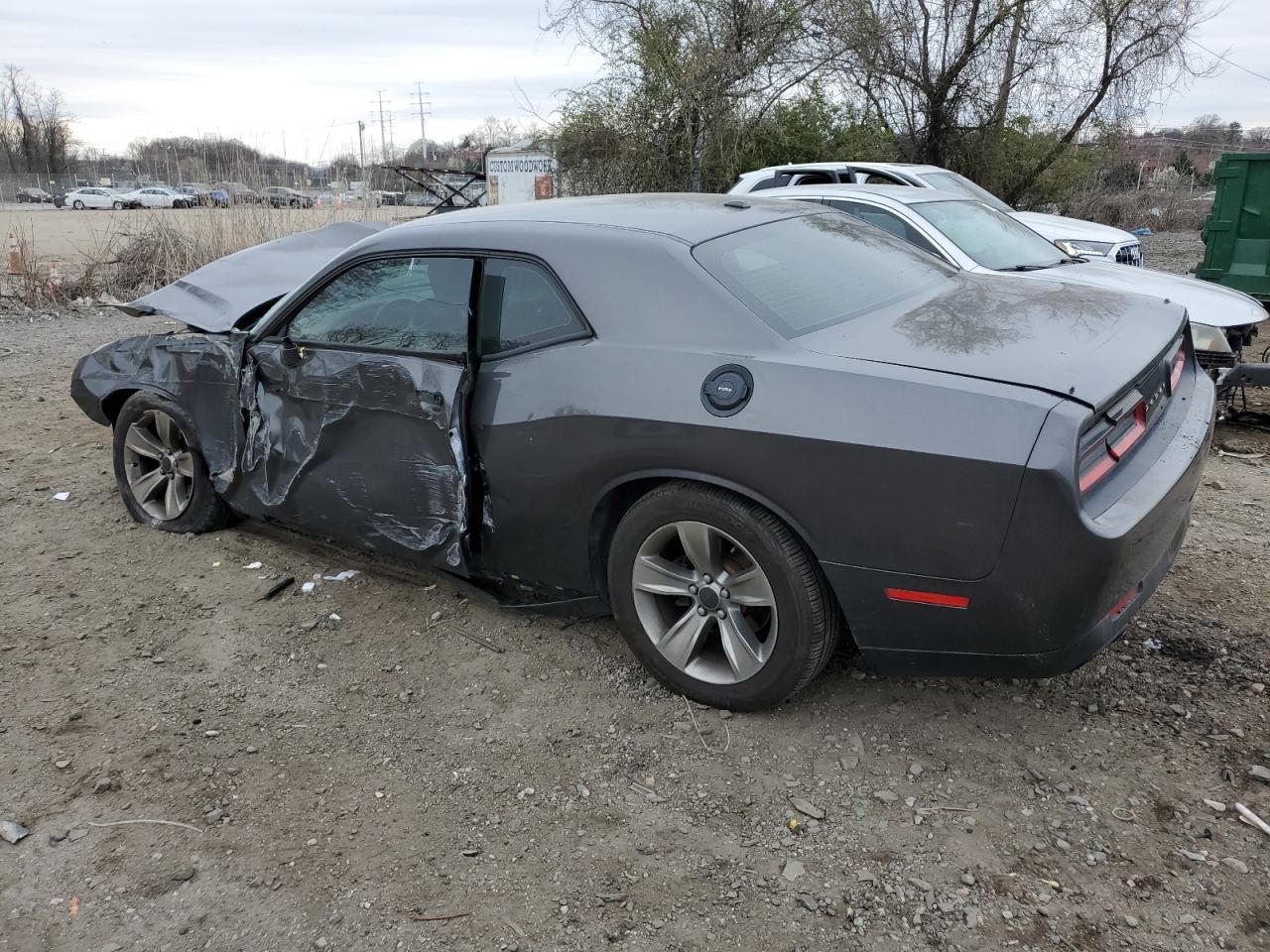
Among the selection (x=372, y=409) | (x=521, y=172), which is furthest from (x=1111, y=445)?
(x=521, y=172)

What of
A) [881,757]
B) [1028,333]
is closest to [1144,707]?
[881,757]

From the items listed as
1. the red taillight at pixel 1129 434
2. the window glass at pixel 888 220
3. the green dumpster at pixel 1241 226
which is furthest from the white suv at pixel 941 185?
the red taillight at pixel 1129 434

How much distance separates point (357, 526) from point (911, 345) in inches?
91.0

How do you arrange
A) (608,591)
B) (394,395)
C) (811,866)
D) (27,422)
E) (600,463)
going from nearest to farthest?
1. (811,866)
2. (600,463)
3. (608,591)
4. (394,395)
5. (27,422)

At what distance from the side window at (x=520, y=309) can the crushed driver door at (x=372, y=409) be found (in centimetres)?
9

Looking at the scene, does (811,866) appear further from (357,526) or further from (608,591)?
(357,526)

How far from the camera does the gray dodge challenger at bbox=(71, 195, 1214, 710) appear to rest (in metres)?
2.51

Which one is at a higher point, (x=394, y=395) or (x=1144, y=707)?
(x=394, y=395)

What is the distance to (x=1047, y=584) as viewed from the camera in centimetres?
246

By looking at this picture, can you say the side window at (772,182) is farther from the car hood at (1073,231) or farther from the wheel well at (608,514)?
the wheel well at (608,514)

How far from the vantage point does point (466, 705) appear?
11.0 feet

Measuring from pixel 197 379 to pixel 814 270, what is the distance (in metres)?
2.82

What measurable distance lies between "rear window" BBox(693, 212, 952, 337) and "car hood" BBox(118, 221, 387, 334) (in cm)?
253

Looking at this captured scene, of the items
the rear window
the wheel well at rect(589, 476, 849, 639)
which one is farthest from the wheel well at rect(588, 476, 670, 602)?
the rear window
